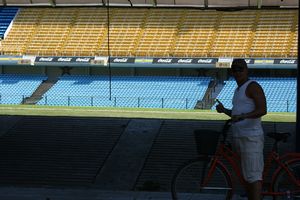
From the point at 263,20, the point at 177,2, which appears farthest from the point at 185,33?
the point at 177,2

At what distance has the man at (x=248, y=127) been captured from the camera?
7461 mm

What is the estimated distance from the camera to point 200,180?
26.6 feet

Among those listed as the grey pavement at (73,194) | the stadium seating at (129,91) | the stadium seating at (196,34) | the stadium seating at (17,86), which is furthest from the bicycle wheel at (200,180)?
→ the stadium seating at (196,34)

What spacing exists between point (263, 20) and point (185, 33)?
504 centimetres

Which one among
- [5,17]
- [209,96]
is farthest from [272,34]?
[5,17]

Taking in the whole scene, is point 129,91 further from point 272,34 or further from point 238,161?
point 238,161

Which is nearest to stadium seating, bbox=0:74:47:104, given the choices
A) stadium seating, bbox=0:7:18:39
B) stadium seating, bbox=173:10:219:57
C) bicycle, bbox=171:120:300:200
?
stadium seating, bbox=0:7:18:39

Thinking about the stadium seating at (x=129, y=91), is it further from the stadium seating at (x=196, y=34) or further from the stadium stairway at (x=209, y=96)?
the stadium seating at (x=196, y=34)

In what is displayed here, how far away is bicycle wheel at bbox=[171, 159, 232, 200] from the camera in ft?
26.1

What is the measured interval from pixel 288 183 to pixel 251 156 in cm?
75

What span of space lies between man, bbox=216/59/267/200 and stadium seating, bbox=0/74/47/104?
3201 cm

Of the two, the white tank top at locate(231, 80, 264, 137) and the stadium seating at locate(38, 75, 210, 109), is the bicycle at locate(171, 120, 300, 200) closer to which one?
the white tank top at locate(231, 80, 264, 137)

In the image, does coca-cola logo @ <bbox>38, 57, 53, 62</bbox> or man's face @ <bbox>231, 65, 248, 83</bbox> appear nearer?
man's face @ <bbox>231, 65, 248, 83</bbox>

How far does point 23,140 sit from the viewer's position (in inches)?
578
